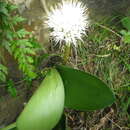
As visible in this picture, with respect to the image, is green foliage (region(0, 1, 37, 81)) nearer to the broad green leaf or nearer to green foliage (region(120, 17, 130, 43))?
the broad green leaf

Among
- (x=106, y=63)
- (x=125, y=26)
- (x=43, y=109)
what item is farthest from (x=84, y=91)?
(x=125, y=26)

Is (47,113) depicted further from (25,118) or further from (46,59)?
(46,59)

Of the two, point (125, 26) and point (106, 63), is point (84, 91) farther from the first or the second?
point (125, 26)

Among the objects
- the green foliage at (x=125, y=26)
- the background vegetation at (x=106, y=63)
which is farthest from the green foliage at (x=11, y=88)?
the green foliage at (x=125, y=26)

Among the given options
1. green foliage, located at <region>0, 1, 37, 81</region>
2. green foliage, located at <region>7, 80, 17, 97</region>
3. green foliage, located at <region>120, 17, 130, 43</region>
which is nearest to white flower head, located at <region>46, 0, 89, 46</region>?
green foliage, located at <region>0, 1, 37, 81</region>

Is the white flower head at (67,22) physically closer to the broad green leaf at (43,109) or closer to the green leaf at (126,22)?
the broad green leaf at (43,109)
